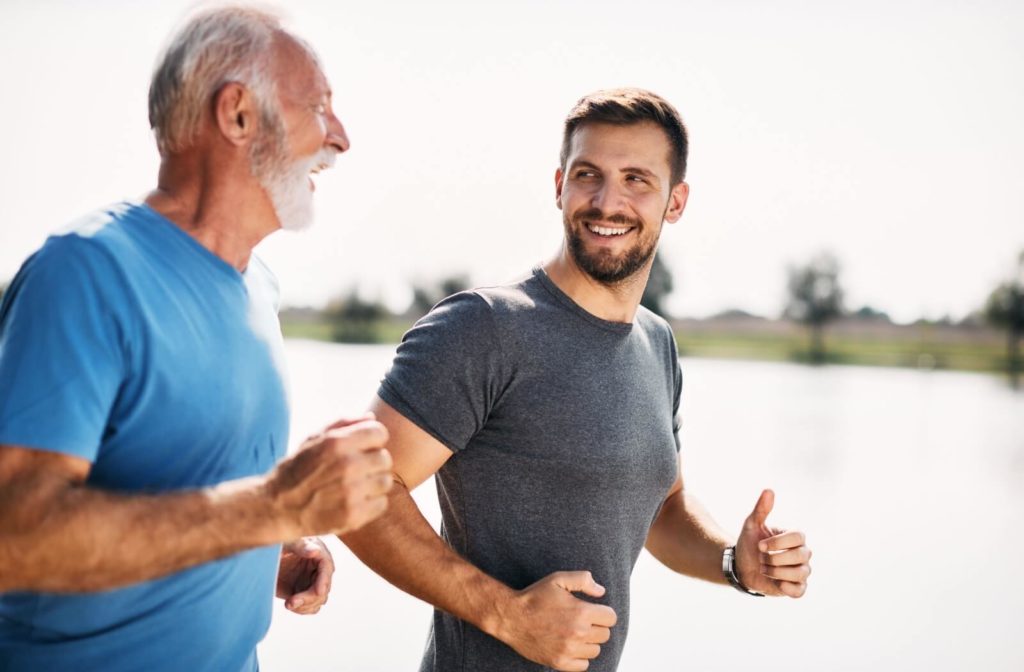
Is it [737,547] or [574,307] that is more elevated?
[574,307]

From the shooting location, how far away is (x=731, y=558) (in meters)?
1.80

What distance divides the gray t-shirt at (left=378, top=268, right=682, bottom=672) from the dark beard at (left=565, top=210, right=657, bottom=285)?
0.14 meters

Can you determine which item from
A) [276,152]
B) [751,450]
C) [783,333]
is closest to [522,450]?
[276,152]

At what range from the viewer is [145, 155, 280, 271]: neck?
1.19m

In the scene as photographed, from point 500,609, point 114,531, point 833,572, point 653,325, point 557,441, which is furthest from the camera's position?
point 833,572

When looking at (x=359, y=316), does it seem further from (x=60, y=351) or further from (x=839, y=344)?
(x=60, y=351)

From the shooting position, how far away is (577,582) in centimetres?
141

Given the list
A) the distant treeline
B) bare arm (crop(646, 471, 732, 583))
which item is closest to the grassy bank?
the distant treeline

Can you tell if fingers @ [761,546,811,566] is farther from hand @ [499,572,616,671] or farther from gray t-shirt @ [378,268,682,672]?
hand @ [499,572,616,671]

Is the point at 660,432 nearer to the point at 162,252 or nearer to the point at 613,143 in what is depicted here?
the point at 613,143

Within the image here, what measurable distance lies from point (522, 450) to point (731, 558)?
602mm

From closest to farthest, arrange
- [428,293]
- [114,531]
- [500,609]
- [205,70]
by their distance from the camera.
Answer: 1. [114,531]
2. [205,70]
3. [500,609]
4. [428,293]

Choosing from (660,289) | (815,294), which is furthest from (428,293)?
(815,294)

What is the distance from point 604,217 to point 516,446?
1.61 ft
